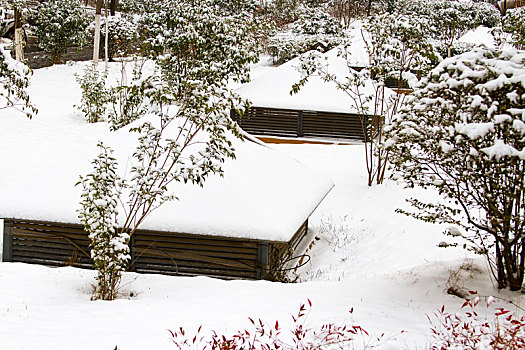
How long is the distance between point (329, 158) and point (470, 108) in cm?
956

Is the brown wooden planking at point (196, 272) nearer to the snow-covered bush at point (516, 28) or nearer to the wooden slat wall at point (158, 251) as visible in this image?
the wooden slat wall at point (158, 251)

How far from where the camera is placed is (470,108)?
5.53 meters

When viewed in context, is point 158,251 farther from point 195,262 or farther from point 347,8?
point 347,8

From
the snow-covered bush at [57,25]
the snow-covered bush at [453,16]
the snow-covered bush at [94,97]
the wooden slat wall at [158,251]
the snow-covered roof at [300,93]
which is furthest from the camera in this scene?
the snow-covered bush at [453,16]

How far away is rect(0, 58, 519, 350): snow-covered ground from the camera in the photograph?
5.09 m

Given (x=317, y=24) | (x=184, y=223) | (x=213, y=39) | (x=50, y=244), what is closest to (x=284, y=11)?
(x=317, y=24)

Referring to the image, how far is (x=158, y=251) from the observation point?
7.67 meters

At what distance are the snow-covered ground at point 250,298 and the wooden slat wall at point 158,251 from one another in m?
0.37

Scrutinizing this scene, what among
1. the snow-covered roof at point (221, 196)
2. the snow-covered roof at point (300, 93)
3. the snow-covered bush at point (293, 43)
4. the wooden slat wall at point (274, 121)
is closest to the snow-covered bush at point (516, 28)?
the snow-covered roof at point (221, 196)

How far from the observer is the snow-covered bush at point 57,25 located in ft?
92.2

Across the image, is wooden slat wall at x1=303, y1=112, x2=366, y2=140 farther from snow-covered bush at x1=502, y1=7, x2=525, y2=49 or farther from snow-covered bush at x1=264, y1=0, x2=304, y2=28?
snow-covered bush at x1=264, y1=0, x2=304, y2=28

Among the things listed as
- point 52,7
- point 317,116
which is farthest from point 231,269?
point 52,7

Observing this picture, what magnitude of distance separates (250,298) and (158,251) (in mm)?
1941

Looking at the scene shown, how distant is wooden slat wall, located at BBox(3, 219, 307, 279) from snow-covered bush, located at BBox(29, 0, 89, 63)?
2225cm
